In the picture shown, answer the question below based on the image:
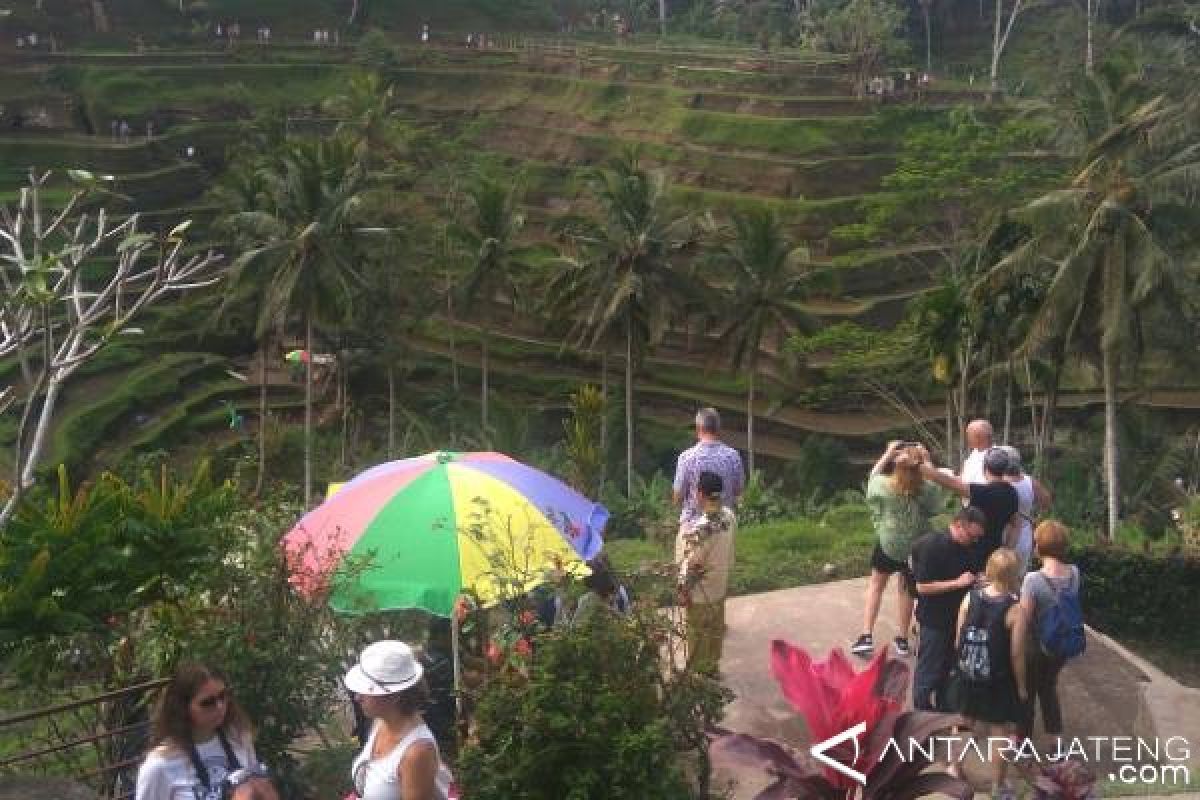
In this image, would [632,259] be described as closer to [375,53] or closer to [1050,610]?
[1050,610]

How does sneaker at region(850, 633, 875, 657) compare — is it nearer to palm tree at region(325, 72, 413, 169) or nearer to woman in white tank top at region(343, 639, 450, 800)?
woman in white tank top at region(343, 639, 450, 800)

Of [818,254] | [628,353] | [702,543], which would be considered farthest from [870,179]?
[702,543]

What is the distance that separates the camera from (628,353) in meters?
29.2

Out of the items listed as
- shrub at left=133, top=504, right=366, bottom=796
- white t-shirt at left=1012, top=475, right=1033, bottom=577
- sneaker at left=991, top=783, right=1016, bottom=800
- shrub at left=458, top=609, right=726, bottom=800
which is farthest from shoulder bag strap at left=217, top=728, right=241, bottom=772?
white t-shirt at left=1012, top=475, right=1033, bottom=577

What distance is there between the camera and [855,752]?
4918 mm

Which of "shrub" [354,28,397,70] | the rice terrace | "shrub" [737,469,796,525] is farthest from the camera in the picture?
"shrub" [354,28,397,70]

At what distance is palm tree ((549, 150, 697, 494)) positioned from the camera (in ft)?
90.9

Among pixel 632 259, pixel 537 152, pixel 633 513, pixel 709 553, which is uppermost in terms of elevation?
pixel 537 152

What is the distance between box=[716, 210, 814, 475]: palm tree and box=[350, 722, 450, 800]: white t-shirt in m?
23.2

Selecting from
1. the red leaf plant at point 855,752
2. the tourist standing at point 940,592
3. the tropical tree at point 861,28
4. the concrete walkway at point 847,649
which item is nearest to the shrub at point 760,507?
the concrete walkway at point 847,649

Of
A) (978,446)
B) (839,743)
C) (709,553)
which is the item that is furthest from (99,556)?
(978,446)

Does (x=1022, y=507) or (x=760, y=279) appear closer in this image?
(x=1022, y=507)

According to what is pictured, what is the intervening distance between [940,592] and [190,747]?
4.00 m

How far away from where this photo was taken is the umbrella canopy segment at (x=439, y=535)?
21.6ft
